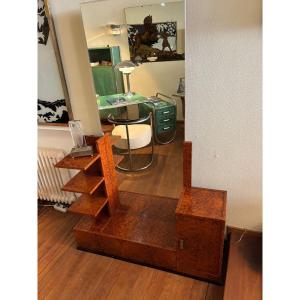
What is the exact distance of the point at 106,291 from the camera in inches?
59.3

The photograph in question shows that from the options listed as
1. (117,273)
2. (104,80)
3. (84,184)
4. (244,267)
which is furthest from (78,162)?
(244,267)

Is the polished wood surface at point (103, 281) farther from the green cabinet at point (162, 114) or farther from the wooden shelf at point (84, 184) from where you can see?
the green cabinet at point (162, 114)

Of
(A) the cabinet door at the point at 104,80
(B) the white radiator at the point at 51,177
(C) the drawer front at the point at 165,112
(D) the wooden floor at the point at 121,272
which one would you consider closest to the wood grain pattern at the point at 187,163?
(D) the wooden floor at the point at 121,272

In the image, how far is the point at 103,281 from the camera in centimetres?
157

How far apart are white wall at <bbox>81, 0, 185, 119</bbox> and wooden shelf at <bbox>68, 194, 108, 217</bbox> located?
83cm

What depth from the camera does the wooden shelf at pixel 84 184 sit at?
5.04 feet

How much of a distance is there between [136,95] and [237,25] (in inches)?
28.3

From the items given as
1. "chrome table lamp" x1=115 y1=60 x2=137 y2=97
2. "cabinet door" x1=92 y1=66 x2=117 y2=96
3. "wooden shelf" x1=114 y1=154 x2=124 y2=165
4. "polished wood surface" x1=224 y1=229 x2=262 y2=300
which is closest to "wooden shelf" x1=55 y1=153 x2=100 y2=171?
"wooden shelf" x1=114 y1=154 x2=124 y2=165

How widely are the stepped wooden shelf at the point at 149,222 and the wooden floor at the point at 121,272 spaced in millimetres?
63

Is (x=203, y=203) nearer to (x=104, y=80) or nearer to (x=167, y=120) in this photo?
(x=167, y=120)

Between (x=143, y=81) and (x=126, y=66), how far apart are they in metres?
0.14

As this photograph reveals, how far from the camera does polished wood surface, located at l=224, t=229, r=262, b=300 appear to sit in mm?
1291

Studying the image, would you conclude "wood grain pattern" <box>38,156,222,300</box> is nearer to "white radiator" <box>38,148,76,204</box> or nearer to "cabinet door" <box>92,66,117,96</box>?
"white radiator" <box>38,148,76,204</box>
